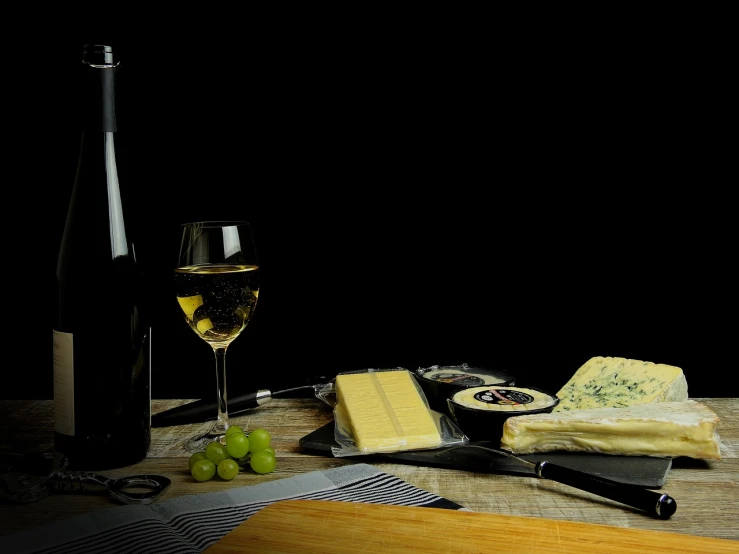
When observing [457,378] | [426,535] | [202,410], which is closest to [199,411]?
[202,410]

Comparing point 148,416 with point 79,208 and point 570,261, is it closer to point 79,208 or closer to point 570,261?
point 79,208

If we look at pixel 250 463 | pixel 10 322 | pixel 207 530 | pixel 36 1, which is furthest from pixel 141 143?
pixel 207 530

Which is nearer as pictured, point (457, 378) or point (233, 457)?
point (233, 457)

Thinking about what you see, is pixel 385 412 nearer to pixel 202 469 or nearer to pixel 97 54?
pixel 202 469

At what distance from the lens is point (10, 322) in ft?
6.18

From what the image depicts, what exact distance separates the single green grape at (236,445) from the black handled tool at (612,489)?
393mm

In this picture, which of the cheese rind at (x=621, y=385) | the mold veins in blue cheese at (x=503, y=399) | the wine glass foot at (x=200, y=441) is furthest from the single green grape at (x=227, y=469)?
the cheese rind at (x=621, y=385)

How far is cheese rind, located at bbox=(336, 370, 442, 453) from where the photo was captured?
127 centimetres

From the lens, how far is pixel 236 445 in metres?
1.21

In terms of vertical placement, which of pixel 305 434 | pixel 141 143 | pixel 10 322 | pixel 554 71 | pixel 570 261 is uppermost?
pixel 554 71

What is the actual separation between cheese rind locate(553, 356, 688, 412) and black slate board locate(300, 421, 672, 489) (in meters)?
Answer: 0.22

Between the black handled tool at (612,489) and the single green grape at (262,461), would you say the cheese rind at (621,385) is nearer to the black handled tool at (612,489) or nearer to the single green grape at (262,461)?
the black handled tool at (612,489)

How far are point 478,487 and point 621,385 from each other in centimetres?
46

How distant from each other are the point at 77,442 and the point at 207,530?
0.35m
